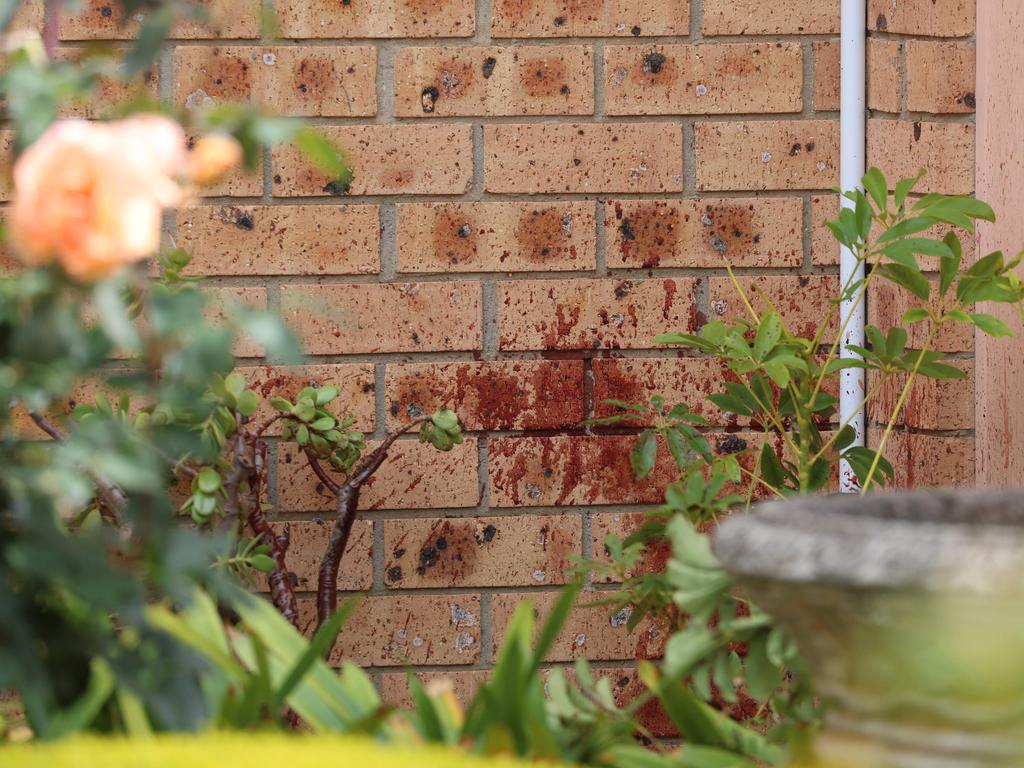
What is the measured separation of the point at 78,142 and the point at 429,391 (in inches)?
38.7

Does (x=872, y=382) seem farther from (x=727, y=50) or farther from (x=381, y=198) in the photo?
(x=381, y=198)

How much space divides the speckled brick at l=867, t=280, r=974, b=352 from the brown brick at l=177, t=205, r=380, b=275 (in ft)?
2.22

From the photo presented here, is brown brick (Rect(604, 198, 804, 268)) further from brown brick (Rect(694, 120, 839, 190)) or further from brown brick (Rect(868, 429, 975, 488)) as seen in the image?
brown brick (Rect(868, 429, 975, 488))

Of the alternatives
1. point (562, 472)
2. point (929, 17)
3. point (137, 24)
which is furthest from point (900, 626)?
point (137, 24)

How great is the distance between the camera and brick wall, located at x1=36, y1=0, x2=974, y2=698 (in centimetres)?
158

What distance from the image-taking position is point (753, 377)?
1.53 metres

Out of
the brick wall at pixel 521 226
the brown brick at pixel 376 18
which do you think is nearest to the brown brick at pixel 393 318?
the brick wall at pixel 521 226

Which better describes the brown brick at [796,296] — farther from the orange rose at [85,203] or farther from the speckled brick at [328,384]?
the orange rose at [85,203]

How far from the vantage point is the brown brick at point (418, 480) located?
5.22 ft

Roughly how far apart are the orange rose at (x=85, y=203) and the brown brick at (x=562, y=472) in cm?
99

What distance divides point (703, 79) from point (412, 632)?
84 cm

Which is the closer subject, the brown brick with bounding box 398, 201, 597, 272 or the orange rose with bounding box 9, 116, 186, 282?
the orange rose with bounding box 9, 116, 186, 282

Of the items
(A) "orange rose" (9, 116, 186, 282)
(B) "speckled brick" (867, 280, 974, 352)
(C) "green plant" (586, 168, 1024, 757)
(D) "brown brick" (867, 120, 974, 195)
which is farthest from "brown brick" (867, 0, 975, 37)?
(A) "orange rose" (9, 116, 186, 282)

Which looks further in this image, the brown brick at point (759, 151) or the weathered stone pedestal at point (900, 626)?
the brown brick at point (759, 151)
